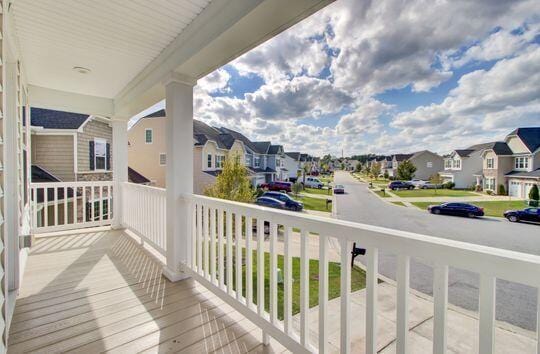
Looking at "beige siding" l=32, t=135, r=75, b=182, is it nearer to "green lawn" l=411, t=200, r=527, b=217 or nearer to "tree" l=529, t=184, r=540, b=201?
"green lawn" l=411, t=200, r=527, b=217

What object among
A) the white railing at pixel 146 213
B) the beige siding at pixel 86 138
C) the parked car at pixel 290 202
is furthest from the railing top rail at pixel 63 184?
the parked car at pixel 290 202

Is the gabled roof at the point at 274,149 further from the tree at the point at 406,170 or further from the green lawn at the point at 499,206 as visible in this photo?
the green lawn at the point at 499,206

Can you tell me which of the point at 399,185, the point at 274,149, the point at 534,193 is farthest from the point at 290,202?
the point at 274,149

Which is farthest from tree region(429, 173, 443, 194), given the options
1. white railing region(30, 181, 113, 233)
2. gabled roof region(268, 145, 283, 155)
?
white railing region(30, 181, 113, 233)

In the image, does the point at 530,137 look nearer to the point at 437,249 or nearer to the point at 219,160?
the point at 437,249

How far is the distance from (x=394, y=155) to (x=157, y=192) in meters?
2.93

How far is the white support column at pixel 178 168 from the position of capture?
282 centimetres

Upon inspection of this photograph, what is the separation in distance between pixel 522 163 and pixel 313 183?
1.48 metres

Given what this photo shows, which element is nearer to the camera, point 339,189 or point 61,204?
point 339,189

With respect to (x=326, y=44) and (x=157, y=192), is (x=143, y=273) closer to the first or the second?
(x=157, y=192)

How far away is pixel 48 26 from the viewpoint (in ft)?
8.16

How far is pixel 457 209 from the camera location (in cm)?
117

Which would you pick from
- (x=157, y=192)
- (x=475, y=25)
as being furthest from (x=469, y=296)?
(x=157, y=192)

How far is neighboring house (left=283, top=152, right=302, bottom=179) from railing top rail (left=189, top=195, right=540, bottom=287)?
137 centimetres
